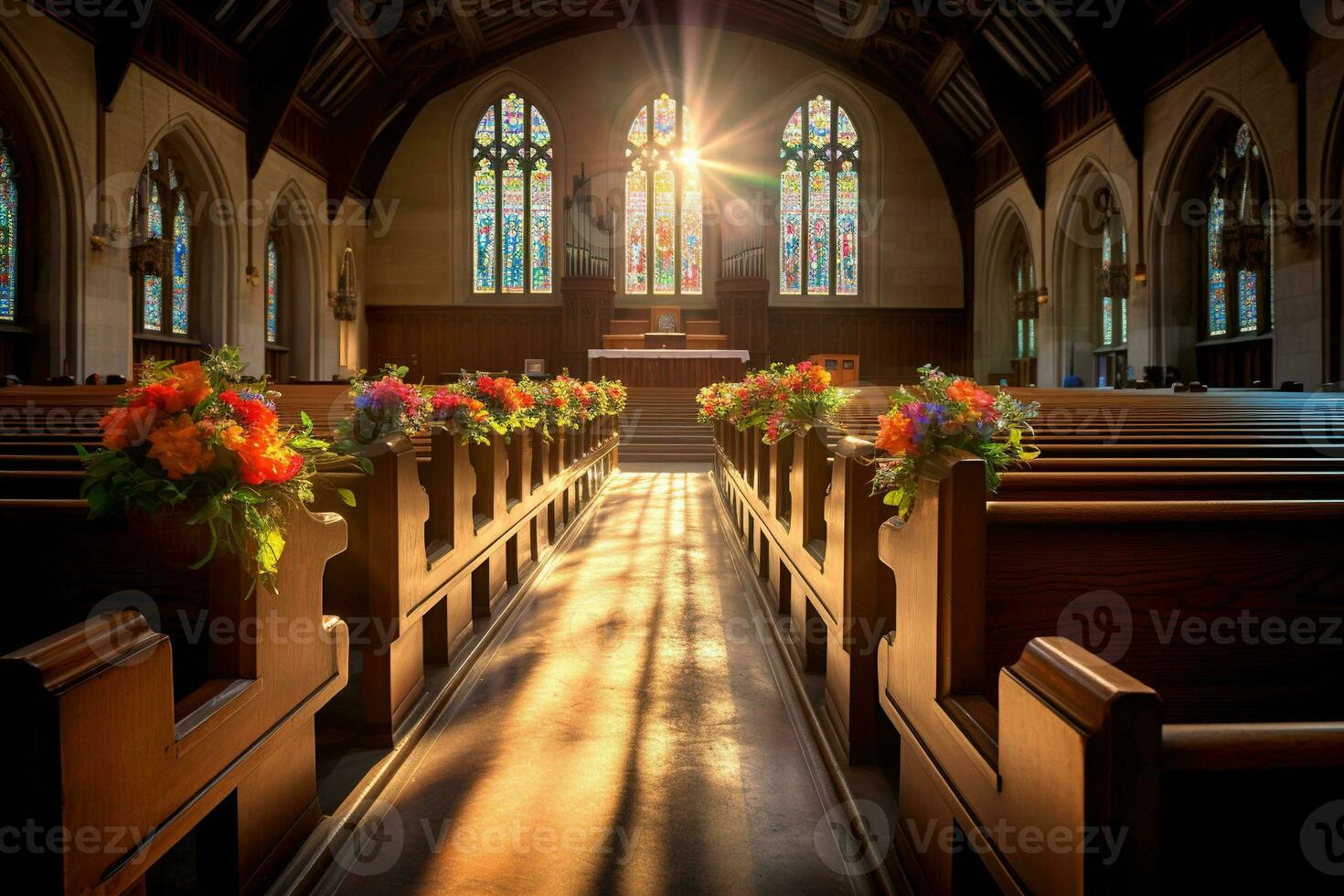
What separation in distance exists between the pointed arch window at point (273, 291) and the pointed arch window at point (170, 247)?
1.80m

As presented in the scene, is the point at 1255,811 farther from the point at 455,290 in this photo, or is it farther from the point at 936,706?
the point at 455,290

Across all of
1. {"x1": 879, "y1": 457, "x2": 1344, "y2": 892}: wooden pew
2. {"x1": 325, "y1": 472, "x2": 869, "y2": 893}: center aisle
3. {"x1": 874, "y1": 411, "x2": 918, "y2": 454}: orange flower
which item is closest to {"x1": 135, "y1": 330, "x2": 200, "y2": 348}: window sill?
{"x1": 325, "y1": 472, "x2": 869, "y2": 893}: center aisle

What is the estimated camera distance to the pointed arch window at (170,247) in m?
9.91

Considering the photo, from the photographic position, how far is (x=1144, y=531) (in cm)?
133

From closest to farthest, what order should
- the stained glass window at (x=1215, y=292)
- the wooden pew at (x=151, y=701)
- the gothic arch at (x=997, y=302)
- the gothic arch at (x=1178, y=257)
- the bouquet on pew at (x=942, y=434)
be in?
the wooden pew at (x=151, y=701) < the bouquet on pew at (x=942, y=434) < the stained glass window at (x=1215, y=292) < the gothic arch at (x=1178, y=257) < the gothic arch at (x=997, y=302)

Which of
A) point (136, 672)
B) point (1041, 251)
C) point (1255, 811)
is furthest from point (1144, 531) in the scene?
point (1041, 251)

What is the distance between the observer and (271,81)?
36.7 ft

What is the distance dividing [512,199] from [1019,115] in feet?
27.3

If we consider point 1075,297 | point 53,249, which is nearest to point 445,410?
point 53,249

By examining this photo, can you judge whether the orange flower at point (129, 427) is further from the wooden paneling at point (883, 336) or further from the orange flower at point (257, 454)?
the wooden paneling at point (883, 336)

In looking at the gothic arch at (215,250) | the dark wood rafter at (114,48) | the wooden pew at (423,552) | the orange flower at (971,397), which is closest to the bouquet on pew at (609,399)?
the wooden pew at (423,552)

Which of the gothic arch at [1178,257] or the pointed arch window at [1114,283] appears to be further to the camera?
the pointed arch window at [1114,283]

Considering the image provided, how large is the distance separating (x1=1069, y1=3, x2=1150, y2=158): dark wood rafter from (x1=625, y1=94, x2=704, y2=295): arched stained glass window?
275 inches

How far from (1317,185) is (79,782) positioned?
31.0 ft
